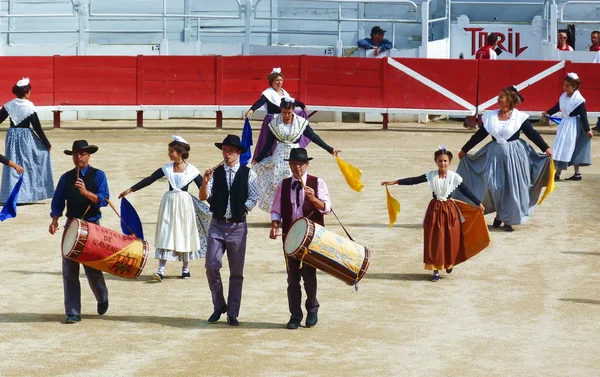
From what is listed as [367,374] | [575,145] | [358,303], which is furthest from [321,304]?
[575,145]

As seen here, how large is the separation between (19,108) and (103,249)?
6.37 m

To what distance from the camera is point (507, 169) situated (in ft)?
49.6

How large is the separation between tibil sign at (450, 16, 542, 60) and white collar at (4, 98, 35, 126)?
12.8 m

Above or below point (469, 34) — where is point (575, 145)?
below

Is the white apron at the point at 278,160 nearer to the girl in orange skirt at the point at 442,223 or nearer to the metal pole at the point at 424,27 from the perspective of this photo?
the girl in orange skirt at the point at 442,223

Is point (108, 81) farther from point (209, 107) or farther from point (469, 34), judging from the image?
A: point (469, 34)

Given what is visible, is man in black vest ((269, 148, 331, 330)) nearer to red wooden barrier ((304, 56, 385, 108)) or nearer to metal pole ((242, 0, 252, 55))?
red wooden barrier ((304, 56, 385, 108))

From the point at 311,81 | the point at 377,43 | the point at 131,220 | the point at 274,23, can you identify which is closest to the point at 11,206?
the point at 131,220

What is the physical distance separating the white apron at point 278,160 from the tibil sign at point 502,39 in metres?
13.1

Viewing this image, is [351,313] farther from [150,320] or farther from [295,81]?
[295,81]

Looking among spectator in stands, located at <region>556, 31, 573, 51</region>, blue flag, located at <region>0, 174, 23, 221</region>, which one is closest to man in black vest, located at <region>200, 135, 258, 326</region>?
blue flag, located at <region>0, 174, 23, 221</region>

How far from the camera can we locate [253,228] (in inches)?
597

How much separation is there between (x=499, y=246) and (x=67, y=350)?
5.93 metres

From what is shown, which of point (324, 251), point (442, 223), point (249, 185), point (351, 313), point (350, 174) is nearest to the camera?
point (324, 251)
